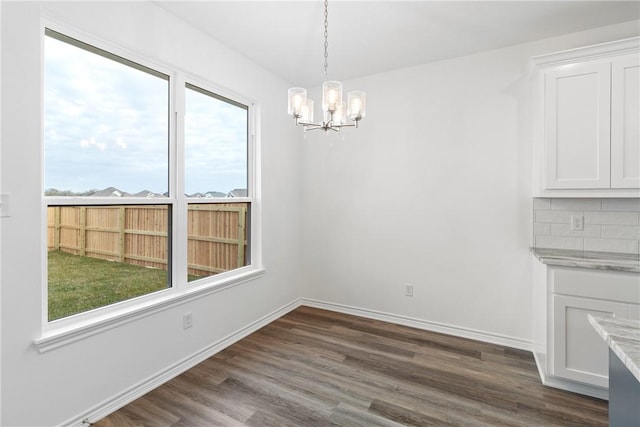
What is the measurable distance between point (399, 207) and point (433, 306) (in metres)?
1.09

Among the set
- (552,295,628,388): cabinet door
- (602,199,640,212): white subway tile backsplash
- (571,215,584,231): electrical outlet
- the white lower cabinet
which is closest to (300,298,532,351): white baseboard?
the white lower cabinet

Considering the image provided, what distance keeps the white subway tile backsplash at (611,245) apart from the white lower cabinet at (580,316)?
1.97ft

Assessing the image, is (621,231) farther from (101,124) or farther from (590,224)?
(101,124)

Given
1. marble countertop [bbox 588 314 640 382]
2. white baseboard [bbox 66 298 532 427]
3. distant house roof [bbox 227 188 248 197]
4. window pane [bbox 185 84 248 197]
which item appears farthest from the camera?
distant house roof [bbox 227 188 248 197]

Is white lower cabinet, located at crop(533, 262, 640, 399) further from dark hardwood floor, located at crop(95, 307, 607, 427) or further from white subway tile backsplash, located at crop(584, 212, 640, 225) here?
white subway tile backsplash, located at crop(584, 212, 640, 225)

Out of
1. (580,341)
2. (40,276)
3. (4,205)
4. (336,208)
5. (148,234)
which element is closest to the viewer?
(4,205)

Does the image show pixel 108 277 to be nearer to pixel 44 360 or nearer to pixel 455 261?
pixel 44 360

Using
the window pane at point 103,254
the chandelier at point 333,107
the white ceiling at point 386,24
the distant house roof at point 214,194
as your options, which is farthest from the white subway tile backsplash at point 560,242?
the window pane at point 103,254

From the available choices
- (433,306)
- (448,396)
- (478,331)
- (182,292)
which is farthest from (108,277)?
(478,331)

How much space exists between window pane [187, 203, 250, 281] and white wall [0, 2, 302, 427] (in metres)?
0.28

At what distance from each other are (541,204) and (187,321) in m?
3.15

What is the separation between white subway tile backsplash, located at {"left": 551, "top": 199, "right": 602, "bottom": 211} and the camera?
2.53 metres

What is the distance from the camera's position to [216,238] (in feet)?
9.76

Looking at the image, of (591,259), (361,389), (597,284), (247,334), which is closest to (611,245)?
(591,259)
